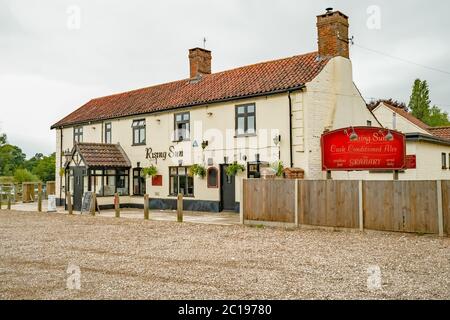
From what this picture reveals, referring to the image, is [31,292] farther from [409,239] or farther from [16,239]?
[409,239]

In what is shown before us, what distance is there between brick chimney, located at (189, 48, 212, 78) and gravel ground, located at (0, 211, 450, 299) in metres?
13.0

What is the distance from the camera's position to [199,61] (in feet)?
81.2

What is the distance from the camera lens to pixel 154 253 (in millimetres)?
9828

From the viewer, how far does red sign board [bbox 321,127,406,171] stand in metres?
13.1

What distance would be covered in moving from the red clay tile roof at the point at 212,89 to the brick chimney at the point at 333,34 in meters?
0.53

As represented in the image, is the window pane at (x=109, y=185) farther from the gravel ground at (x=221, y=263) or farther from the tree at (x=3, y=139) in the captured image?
the tree at (x=3, y=139)

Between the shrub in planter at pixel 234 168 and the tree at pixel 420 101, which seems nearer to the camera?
the shrub in planter at pixel 234 168

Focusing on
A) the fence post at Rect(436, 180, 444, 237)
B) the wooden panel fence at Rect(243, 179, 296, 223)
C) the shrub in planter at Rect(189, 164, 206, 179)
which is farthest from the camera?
the shrub in planter at Rect(189, 164, 206, 179)

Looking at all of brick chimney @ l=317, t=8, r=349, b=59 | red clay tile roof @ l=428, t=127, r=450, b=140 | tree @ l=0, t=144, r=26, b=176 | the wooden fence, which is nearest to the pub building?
brick chimney @ l=317, t=8, r=349, b=59

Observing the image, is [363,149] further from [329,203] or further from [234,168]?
[234,168]

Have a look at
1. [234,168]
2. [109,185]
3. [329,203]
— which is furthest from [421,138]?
[109,185]

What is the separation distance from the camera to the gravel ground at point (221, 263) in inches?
253

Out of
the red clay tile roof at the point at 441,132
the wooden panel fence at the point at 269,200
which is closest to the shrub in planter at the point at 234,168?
the wooden panel fence at the point at 269,200

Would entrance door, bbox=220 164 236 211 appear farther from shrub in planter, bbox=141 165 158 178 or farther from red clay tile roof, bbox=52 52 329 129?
shrub in planter, bbox=141 165 158 178
